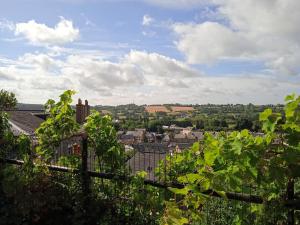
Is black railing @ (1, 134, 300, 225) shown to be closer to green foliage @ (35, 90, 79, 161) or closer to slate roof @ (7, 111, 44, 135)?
green foliage @ (35, 90, 79, 161)

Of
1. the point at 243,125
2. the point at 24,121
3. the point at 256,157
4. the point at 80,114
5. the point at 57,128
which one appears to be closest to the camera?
the point at 256,157

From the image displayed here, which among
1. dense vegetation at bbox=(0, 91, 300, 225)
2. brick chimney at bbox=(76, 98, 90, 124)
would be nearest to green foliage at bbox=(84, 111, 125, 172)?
dense vegetation at bbox=(0, 91, 300, 225)

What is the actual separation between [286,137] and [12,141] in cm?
531

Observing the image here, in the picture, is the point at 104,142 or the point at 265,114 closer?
the point at 265,114

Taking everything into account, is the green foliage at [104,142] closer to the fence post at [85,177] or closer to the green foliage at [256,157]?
the fence post at [85,177]

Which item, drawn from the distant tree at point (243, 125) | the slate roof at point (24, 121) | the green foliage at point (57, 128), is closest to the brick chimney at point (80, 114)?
the green foliage at point (57, 128)

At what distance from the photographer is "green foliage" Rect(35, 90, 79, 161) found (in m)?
5.82

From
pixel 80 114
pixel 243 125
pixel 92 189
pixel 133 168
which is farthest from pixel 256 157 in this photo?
pixel 80 114

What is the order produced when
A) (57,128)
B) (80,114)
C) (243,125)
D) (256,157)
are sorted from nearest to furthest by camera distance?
(256,157) → (243,125) → (57,128) → (80,114)

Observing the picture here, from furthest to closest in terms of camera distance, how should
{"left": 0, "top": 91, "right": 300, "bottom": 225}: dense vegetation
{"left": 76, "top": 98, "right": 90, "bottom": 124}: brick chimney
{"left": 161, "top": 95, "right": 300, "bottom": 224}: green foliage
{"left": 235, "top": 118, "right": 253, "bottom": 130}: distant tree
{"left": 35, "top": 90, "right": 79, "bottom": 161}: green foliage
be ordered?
{"left": 76, "top": 98, "right": 90, "bottom": 124}: brick chimney, {"left": 35, "top": 90, "right": 79, "bottom": 161}: green foliage, {"left": 0, "top": 91, "right": 300, "bottom": 225}: dense vegetation, {"left": 235, "top": 118, "right": 253, "bottom": 130}: distant tree, {"left": 161, "top": 95, "right": 300, "bottom": 224}: green foliage

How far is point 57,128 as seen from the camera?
5848mm

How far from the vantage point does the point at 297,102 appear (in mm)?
2592

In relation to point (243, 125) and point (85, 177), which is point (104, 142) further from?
point (243, 125)

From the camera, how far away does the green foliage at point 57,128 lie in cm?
582
